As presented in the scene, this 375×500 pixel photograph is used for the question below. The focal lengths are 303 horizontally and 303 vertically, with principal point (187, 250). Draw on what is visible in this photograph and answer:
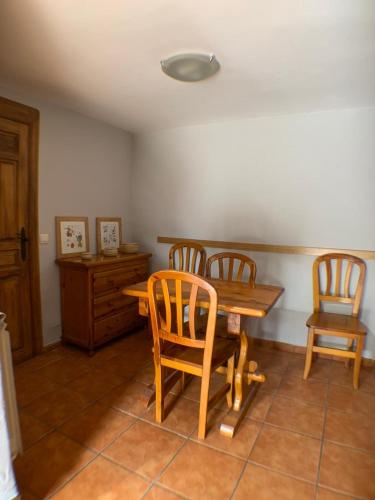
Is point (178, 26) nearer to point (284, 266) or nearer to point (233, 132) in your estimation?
point (233, 132)

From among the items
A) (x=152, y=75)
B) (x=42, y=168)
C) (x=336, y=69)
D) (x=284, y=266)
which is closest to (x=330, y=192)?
(x=284, y=266)

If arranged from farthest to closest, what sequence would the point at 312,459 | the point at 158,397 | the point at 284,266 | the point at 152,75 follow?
the point at 284,266 → the point at 152,75 → the point at 158,397 → the point at 312,459

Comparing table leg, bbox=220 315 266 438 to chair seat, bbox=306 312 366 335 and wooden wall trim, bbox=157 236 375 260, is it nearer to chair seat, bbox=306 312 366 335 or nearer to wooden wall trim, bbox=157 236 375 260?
chair seat, bbox=306 312 366 335

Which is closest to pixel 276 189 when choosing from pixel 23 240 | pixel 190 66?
pixel 190 66

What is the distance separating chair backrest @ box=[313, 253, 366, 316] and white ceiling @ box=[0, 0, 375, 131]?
1284 millimetres

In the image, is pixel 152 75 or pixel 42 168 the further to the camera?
pixel 42 168

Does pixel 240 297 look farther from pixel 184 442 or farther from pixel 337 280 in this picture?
pixel 337 280

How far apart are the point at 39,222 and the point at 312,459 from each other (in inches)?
102

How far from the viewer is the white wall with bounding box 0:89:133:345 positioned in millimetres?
2656

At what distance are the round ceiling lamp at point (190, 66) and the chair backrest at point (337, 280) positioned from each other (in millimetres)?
1706

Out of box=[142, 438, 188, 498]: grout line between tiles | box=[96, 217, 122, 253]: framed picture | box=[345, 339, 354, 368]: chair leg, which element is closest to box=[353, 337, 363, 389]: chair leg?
box=[345, 339, 354, 368]: chair leg

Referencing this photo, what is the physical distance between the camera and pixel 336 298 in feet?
8.55

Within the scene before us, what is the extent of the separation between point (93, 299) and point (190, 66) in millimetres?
1971

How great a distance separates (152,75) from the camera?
2.03 metres
